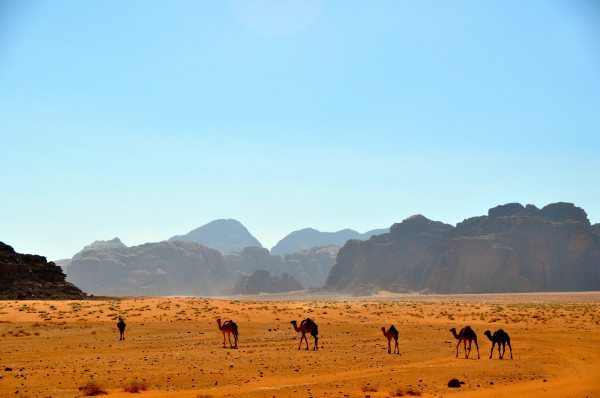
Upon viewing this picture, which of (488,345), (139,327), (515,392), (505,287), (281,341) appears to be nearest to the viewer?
(515,392)

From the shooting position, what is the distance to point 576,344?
2697 cm

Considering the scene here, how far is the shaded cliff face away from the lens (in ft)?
597

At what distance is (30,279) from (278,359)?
57251 mm

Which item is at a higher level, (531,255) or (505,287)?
(531,255)

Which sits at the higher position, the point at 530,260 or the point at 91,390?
the point at 530,260

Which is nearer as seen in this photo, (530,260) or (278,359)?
(278,359)

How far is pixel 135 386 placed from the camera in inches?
591

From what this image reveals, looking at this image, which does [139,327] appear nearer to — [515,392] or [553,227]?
[515,392]

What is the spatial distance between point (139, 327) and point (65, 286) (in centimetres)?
3923

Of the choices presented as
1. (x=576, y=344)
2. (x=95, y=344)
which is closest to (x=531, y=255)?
(x=576, y=344)

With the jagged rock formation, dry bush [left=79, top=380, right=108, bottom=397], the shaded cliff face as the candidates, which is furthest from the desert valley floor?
the shaded cliff face

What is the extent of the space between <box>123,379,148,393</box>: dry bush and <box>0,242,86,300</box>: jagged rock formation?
51.5 metres

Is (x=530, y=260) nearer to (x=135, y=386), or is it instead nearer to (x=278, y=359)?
(x=278, y=359)

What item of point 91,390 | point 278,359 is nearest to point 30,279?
point 278,359
